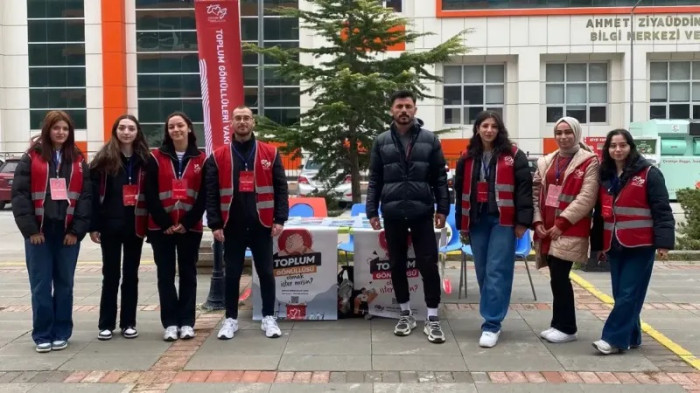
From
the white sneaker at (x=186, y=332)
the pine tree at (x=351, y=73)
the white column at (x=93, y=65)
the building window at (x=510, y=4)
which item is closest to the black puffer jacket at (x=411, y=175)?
the white sneaker at (x=186, y=332)

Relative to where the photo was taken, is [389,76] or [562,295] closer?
[562,295]

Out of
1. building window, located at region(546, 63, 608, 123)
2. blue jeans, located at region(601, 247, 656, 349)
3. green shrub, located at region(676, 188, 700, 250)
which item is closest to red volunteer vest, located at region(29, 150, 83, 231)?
blue jeans, located at region(601, 247, 656, 349)

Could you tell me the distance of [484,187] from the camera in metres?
5.68

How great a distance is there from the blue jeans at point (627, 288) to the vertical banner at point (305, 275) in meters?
2.49

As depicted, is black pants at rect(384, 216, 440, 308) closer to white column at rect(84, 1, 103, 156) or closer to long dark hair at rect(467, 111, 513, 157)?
long dark hair at rect(467, 111, 513, 157)

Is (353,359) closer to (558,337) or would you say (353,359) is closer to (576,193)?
(558,337)

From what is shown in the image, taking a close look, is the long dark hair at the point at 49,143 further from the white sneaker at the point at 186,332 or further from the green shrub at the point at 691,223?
the green shrub at the point at 691,223

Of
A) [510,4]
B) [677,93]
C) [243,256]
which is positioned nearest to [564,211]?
[243,256]

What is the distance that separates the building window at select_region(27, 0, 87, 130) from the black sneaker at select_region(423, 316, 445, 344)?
3483 centimetres

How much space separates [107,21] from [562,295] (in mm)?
35672

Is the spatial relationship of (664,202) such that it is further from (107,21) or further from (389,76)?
(107,21)

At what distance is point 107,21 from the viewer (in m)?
36.5

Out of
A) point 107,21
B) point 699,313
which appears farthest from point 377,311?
point 107,21

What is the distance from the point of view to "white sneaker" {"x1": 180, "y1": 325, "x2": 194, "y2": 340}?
19.3ft
